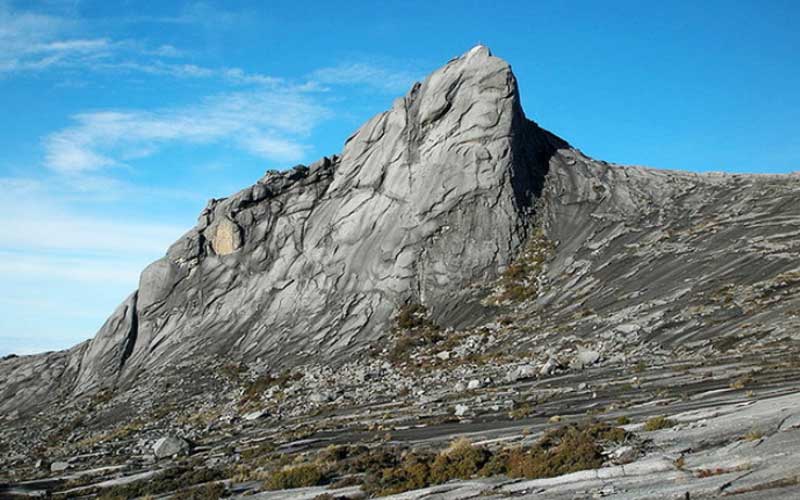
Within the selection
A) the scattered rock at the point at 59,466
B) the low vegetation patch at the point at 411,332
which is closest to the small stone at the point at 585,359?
the low vegetation patch at the point at 411,332

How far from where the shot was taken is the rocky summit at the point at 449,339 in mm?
26297

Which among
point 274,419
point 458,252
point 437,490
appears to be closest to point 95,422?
point 274,419

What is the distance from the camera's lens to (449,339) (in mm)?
69812

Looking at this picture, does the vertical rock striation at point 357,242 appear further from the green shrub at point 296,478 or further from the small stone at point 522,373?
the green shrub at point 296,478

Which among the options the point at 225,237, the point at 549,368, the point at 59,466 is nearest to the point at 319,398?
the point at 549,368

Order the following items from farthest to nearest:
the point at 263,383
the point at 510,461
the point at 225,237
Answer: the point at 225,237 < the point at 263,383 < the point at 510,461

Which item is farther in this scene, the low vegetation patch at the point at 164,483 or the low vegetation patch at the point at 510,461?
the low vegetation patch at the point at 164,483

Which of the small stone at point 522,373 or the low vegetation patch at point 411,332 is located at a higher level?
the low vegetation patch at point 411,332

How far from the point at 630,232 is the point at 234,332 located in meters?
46.1

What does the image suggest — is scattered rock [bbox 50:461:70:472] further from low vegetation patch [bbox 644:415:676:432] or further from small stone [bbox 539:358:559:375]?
low vegetation patch [bbox 644:415:676:432]

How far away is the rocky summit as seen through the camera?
1035 inches

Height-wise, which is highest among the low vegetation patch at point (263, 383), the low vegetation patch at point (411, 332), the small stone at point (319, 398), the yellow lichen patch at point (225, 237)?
the yellow lichen patch at point (225, 237)

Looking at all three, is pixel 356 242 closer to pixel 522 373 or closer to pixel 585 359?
pixel 522 373

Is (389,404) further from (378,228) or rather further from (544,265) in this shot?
(378,228)
